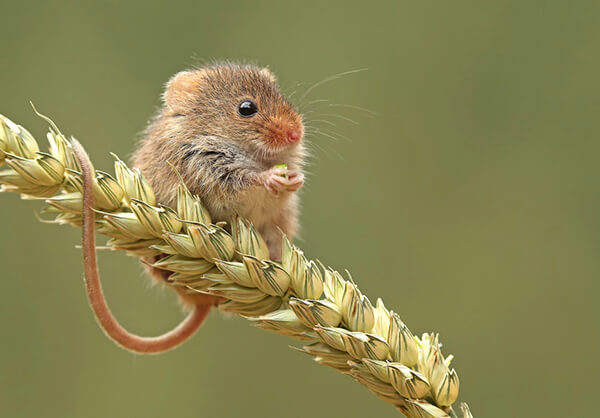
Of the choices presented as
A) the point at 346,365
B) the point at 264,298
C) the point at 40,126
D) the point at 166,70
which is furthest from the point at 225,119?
the point at 40,126

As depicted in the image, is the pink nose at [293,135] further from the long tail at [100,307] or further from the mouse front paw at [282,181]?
the long tail at [100,307]

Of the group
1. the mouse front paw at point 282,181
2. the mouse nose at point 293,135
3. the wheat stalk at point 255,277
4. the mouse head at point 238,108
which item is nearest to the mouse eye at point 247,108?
the mouse head at point 238,108

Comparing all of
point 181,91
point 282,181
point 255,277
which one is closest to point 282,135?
point 282,181

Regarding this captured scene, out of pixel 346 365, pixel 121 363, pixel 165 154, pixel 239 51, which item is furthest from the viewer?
pixel 239 51

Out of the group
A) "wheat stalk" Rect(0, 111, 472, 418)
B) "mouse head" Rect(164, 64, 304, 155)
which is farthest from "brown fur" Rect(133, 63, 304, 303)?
"wheat stalk" Rect(0, 111, 472, 418)

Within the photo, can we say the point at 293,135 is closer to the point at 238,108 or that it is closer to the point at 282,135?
the point at 282,135

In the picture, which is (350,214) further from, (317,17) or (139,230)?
(139,230)

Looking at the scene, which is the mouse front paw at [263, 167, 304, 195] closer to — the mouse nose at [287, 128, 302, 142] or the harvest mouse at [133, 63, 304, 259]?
the harvest mouse at [133, 63, 304, 259]
